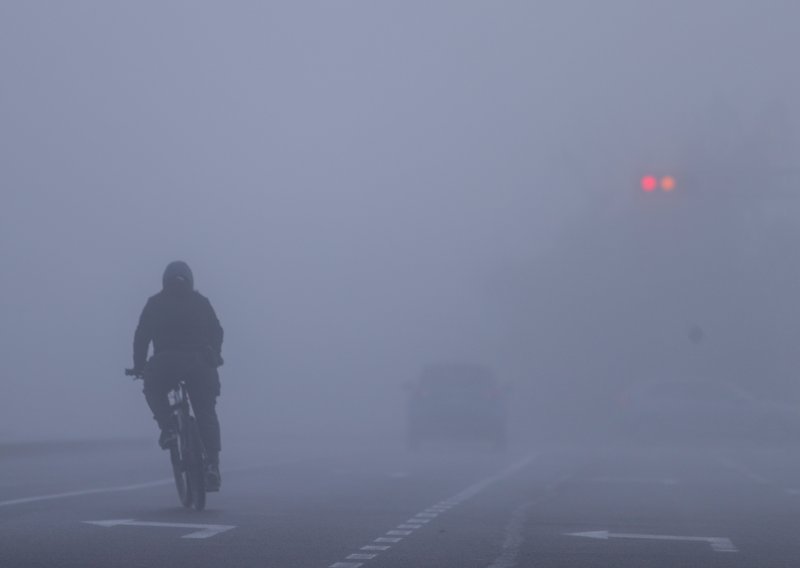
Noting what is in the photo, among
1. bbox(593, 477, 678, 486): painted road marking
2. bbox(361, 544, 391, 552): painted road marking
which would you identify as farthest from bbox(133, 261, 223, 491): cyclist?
bbox(593, 477, 678, 486): painted road marking

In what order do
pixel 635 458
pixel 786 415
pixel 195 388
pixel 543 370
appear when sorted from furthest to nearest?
pixel 543 370
pixel 786 415
pixel 635 458
pixel 195 388

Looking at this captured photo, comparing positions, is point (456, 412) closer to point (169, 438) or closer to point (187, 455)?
point (169, 438)

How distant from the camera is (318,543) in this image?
9.81 meters

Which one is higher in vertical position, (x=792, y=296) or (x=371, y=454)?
(x=792, y=296)

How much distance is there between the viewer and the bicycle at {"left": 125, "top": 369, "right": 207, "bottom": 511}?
1201 centimetres

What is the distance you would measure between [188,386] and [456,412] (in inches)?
844

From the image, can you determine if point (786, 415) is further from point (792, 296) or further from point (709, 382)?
point (792, 296)

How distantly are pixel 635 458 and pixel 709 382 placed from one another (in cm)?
1142

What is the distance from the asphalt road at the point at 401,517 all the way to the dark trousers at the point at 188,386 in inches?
25.7

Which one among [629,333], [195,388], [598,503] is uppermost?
[629,333]

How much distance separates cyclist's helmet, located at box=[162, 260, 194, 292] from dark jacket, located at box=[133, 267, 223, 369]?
1 centimetres

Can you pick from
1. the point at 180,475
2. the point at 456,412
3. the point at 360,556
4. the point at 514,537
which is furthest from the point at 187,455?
the point at 456,412

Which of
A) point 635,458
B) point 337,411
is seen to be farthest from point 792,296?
point 635,458

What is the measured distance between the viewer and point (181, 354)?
12227 mm
